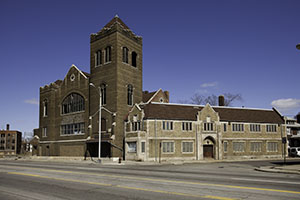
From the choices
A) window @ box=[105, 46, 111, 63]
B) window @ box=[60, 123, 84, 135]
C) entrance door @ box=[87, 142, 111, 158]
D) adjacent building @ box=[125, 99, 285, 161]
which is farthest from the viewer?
window @ box=[60, 123, 84, 135]

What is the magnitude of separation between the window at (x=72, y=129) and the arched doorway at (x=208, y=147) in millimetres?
21878

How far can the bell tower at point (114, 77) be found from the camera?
47.2 metres

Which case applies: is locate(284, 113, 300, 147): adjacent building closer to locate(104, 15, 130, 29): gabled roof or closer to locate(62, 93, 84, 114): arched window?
locate(104, 15, 130, 29): gabled roof

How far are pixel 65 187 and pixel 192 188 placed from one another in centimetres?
541

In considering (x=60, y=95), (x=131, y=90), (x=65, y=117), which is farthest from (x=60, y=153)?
(x=131, y=90)

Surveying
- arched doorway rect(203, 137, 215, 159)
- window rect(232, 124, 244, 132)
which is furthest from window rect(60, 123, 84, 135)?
window rect(232, 124, 244, 132)

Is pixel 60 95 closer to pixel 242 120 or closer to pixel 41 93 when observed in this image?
pixel 41 93

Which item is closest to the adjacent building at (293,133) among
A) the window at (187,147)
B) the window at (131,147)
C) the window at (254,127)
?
the window at (254,127)

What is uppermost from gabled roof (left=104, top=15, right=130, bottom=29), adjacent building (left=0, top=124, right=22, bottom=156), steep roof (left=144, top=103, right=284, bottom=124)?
gabled roof (left=104, top=15, right=130, bottom=29)

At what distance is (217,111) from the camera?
4947 centimetres

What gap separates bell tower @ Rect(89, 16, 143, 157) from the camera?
155 feet

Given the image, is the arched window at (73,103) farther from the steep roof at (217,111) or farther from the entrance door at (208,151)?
the entrance door at (208,151)

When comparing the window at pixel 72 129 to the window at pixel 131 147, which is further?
the window at pixel 72 129

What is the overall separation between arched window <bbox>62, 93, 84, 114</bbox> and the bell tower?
3324 mm
